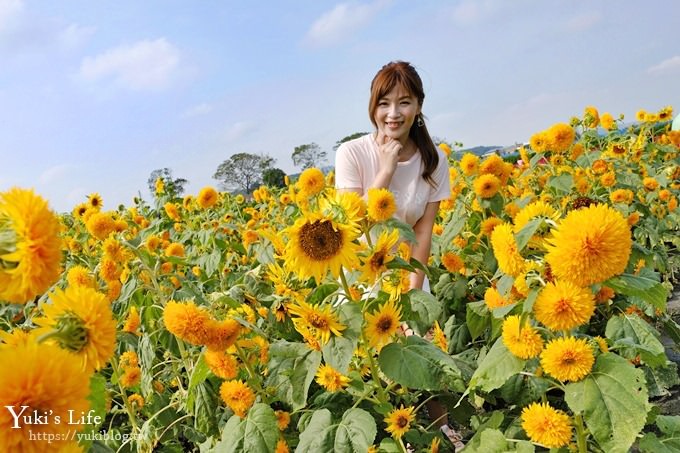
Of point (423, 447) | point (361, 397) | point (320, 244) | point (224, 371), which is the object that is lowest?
point (423, 447)

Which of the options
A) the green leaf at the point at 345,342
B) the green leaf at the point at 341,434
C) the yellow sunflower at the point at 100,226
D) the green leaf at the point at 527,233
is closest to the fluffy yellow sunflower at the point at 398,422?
the green leaf at the point at 341,434

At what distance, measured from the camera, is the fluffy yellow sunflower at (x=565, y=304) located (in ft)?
3.86

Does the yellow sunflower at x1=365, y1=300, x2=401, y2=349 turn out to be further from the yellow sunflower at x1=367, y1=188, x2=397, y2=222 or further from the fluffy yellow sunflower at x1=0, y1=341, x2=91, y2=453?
the fluffy yellow sunflower at x1=0, y1=341, x2=91, y2=453

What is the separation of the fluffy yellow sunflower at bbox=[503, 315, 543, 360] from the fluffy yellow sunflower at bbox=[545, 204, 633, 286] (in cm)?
20

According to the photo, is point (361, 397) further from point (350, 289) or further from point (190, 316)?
point (190, 316)

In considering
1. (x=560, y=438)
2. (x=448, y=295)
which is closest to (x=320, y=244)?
(x=560, y=438)

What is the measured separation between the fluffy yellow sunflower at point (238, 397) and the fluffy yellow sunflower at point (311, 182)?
3.83 ft

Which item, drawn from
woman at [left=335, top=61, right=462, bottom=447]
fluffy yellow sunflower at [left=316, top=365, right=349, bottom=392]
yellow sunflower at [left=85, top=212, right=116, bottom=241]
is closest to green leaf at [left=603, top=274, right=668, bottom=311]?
fluffy yellow sunflower at [left=316, top=365, right=349, bottom=392]

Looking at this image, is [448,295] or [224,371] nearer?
[224,371]

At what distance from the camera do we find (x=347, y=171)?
2691 mm

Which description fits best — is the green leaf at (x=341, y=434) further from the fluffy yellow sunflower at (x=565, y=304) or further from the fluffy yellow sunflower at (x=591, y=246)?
the fluffy yellow sunflower at (x=591, y=246)

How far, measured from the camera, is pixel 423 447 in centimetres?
167

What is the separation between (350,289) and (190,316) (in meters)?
0.48

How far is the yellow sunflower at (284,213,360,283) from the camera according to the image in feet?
4.45
